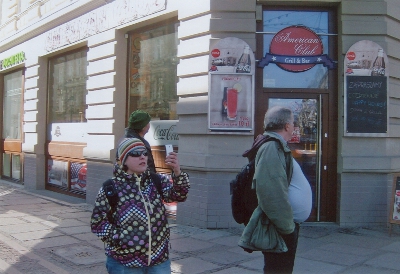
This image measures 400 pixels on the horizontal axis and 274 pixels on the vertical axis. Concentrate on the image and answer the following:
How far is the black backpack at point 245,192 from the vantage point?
11.5 ft

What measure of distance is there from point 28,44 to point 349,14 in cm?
1013

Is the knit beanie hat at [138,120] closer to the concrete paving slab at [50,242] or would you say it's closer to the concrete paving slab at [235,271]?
the concrete paving slab at [235,271]

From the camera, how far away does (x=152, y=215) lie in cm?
292

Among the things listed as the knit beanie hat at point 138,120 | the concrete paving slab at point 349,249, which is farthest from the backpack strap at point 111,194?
the concrete paving slab at point 349,249

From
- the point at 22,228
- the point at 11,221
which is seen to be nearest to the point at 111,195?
the point at 22,228

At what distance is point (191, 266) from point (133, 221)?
120 inches

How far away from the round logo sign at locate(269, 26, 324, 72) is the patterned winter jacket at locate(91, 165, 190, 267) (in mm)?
5626

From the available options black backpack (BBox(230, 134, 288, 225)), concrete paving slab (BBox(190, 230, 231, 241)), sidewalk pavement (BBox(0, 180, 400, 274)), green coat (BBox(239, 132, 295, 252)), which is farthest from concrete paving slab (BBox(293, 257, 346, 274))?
green coat (BBox(239, 132, 295, 252))

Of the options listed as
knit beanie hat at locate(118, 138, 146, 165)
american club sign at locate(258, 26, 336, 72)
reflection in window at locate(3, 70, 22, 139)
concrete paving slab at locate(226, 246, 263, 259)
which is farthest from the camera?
reflection in window at locate(3, 70, 22, 139)

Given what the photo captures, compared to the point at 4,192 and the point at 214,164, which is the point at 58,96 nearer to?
the point at 4,192

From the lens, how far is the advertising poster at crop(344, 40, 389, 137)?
7781 millimetres

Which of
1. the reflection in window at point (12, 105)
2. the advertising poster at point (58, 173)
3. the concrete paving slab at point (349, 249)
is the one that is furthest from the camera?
the reflection in window at point (12, 105)

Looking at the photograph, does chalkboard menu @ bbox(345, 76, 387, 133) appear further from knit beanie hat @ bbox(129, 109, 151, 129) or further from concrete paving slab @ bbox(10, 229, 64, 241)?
concrete paving slab @ bbox(10, 229, 64, 241)

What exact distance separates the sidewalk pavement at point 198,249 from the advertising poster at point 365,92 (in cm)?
181
